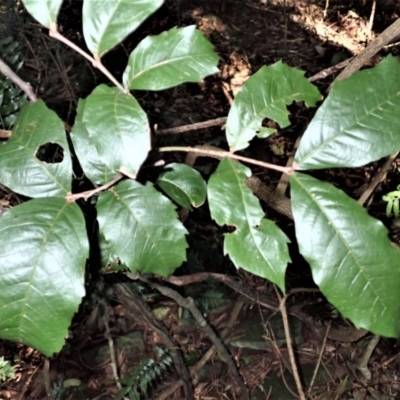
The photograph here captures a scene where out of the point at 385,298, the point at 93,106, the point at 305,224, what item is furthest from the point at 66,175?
the point at 385,298

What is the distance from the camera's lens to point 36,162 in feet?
2.50

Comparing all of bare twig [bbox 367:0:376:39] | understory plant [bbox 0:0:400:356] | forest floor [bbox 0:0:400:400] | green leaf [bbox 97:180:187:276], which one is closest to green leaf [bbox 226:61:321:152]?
understory plant [bbox 0:0:400:356]

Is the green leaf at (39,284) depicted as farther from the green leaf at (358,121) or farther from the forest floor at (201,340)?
the forest floor at (201,340)

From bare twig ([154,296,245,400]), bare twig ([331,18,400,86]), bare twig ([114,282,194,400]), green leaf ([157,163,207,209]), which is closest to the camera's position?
green leaf ([157,163,207,209])

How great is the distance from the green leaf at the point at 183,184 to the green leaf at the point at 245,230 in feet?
0.79

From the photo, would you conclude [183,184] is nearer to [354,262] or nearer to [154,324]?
[354,262]

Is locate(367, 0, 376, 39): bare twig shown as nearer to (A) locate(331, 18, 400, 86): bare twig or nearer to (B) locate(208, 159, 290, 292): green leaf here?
(A) locate(331, 18, 400, 86): bare twig

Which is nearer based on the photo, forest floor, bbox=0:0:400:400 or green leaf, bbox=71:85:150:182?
green leaf, bbox=71:85:150:182

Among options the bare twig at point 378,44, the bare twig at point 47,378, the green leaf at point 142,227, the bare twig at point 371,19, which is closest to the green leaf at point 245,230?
the green leaf at point 142,227

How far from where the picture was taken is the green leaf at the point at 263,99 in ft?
2.36

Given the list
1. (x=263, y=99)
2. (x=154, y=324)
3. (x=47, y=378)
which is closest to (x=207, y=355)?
(x=154, y=324)

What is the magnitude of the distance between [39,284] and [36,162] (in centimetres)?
19

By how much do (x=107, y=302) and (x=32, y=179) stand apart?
1.18 m

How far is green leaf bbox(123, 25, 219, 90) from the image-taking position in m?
0.67
